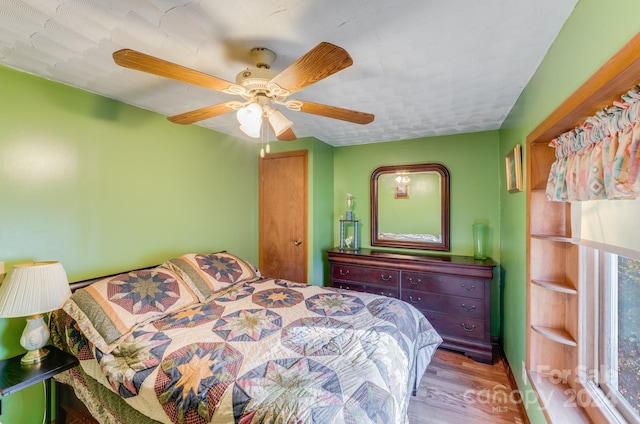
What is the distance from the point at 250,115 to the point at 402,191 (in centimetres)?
233

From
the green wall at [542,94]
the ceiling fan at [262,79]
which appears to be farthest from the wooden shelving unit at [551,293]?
the ceiling fan at [262,79]

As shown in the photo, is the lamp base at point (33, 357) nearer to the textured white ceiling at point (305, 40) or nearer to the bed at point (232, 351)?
the bed at point (232, 351)

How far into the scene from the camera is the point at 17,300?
1.40 m

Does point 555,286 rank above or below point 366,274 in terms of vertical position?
above

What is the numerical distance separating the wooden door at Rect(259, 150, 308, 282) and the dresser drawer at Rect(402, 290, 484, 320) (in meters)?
1.29

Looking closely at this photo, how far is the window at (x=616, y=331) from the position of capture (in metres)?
1.08

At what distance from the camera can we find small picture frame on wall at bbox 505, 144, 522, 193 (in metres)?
1.87

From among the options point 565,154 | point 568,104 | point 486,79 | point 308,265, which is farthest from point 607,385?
point 308,265

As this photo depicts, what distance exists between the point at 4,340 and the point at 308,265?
95.3 inches

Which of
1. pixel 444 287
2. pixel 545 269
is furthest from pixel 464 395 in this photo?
pixel 545 269

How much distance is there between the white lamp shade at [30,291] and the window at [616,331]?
2.74m

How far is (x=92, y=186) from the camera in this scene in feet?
6.60

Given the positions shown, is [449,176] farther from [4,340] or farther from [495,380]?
[4,340]

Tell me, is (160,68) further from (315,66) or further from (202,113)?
(315,66)
